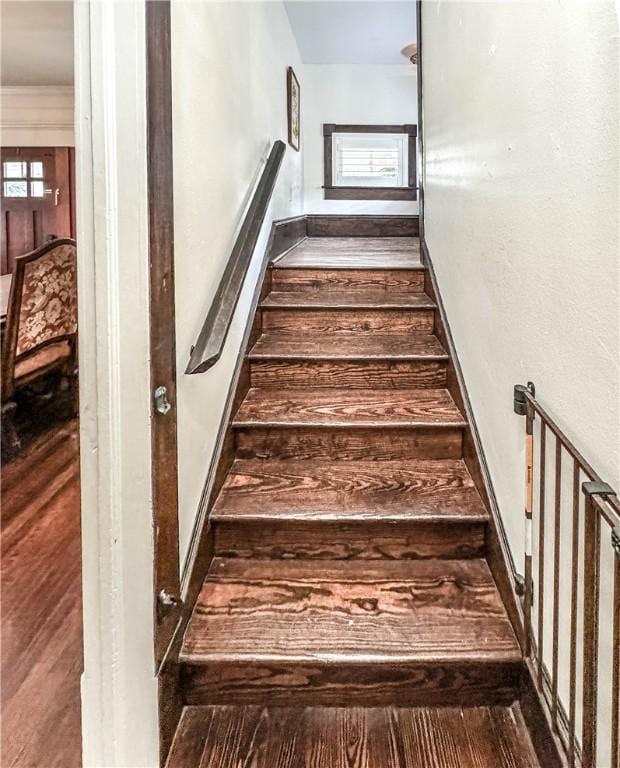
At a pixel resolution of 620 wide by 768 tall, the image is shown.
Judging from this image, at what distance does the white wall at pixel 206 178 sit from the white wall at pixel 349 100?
9.94ft

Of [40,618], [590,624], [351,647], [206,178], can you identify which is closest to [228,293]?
[206,178]

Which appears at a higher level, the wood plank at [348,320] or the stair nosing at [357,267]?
the stair nosing at [357,267]

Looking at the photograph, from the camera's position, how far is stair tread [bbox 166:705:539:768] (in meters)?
1.33

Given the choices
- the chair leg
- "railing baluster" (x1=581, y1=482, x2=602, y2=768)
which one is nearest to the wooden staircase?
"railing baluster" (x1=581, y1=482, x2=602, y2=768)

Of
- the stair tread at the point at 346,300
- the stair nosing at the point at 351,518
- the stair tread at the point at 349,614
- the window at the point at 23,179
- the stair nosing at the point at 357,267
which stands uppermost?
the window at the point at 23,179

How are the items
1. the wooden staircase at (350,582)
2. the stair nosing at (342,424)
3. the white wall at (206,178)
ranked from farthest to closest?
the stair nosing at (342,424)
the white wall at (206,178)
the wooden staircase at (350,582)

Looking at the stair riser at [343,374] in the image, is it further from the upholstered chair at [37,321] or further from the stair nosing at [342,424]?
the upholstered chair at [37,321]

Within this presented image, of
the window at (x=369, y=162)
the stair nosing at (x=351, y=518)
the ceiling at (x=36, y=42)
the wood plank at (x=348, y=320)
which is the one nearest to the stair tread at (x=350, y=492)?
the stair nosing at (x=351, y=518)

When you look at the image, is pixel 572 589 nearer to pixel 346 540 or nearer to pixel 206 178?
pixel 346 540

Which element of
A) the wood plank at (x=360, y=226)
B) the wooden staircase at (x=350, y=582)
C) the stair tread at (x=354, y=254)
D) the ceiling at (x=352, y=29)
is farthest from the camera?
the wood plank at (x=360, y=226)

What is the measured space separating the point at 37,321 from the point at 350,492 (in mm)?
2386

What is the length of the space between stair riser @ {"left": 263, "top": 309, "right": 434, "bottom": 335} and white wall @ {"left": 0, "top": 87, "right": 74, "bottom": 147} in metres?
3.79

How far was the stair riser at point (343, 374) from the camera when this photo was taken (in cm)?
249

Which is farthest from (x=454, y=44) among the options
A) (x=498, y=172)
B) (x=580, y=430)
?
(x=580, y=430)
